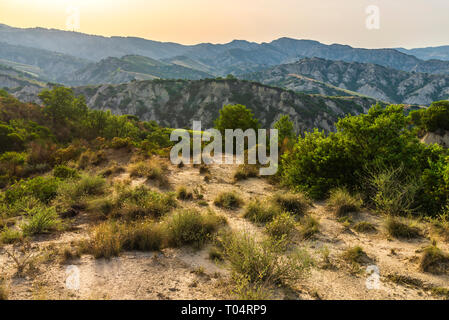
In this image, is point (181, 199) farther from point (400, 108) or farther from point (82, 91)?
point (82, 91)

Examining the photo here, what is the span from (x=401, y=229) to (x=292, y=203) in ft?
11.8

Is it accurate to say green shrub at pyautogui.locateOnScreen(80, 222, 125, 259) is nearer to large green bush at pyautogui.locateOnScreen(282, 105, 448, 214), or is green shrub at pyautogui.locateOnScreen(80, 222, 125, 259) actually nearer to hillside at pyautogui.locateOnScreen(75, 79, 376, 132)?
large green bush at pyautogui.locateOnScreen(282, 105, 448, 214)

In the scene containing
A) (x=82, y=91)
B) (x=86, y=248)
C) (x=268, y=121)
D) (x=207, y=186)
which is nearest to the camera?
(x=86, y=248)

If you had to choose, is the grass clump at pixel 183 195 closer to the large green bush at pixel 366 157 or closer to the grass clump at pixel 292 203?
the grass clump at pixel 292 203

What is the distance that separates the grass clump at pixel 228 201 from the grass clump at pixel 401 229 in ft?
17.8

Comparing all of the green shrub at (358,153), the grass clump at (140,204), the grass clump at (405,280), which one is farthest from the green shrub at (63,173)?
the grass clump at (405,280)

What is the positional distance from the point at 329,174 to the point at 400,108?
4258mm

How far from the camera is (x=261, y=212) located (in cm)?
885

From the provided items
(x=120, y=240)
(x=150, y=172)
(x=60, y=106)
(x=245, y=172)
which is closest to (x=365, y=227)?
(x=120, y=240)

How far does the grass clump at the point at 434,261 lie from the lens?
562 cm

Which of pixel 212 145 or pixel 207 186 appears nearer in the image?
pixel 207 186

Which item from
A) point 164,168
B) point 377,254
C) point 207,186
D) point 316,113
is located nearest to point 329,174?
point 377,254

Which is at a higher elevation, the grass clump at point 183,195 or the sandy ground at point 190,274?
the grass clump at point 183,195
